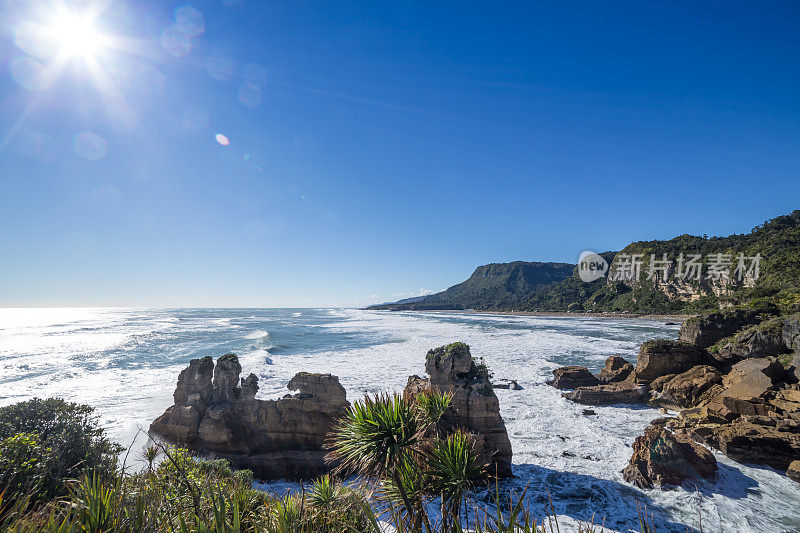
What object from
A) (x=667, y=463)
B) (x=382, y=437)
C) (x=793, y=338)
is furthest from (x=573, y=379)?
(x=382, y=437)

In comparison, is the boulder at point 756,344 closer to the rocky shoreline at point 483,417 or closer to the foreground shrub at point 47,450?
the rocky shoreline at point 483,417

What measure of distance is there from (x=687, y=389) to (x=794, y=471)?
288 inches

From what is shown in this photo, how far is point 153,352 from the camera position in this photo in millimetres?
38875

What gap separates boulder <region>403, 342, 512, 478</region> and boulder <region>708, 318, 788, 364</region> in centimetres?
1727

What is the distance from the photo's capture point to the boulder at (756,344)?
17.5m

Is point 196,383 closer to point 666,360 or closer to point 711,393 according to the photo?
point 711,393

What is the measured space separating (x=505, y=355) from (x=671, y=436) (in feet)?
76.6

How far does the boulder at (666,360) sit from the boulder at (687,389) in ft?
6.57

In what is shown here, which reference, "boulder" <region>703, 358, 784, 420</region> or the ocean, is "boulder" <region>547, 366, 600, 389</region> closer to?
the ocean

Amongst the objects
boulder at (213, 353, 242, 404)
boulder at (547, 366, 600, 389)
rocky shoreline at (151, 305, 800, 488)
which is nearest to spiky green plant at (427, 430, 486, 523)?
rocky shoreline at (151, 305, 800, 488)

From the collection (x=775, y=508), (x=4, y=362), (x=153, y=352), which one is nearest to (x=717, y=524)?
(x=775, y=508)

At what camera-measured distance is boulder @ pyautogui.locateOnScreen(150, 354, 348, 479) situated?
1282 centimetres

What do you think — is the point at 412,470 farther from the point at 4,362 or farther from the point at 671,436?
the point at 4,362

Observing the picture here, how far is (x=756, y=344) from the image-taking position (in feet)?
59.3
